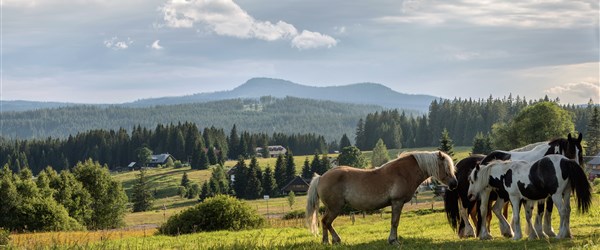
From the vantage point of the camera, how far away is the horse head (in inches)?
615

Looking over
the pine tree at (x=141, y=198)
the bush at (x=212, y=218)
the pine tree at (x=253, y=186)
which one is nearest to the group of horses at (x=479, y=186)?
the bush at (x=212, y=218)

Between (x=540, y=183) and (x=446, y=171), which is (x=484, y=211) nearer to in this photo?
(x=446, y=171)

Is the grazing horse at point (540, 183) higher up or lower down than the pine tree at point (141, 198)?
higher up

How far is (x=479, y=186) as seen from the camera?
16.4 metres

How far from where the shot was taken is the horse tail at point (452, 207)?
17516mm

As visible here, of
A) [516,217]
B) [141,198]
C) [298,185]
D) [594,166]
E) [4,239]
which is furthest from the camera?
[298,185]

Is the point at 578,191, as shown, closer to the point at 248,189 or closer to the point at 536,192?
the point at 536,192

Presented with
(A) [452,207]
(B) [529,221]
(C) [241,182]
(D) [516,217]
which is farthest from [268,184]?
(B) [529,221]

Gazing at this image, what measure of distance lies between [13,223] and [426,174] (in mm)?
48628

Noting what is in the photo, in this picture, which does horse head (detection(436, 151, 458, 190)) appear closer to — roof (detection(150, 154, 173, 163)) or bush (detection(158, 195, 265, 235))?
bush (detection(158, 195, 265, 235))

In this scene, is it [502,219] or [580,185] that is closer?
[580,185]

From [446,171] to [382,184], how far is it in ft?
5.58

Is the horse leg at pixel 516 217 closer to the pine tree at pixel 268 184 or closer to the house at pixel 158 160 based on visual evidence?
the pine tree at pixel 268 184

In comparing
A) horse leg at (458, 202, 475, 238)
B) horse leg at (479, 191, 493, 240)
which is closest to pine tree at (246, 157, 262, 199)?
horse leg at (458, 202, 475, 238)
